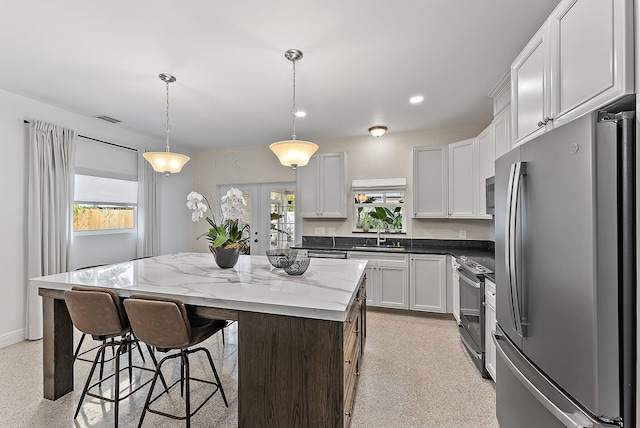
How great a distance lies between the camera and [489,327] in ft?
7.79

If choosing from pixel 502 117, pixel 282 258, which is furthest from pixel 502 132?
pixel 282 258

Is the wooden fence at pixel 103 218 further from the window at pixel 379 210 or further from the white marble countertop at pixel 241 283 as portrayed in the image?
the window at pixel 379 210

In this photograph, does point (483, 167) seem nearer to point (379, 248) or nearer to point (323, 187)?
point (379, 248)

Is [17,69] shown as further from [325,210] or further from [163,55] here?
[325,210]

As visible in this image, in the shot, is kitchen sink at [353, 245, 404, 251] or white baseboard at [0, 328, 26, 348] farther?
kitchen sink at [353, 245, 404, 251]

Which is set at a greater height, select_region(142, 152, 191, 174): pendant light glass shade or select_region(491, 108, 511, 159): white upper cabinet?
select_region(491, 108, 511, 159): white upper cabinet

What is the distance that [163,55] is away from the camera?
241cm

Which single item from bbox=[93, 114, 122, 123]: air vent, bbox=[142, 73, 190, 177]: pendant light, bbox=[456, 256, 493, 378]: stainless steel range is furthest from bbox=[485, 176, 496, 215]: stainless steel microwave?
bbox=[93, 114, 122, 123]: air vent

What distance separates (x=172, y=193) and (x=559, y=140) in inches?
221

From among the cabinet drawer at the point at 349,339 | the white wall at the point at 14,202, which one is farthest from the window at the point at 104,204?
the cabinet drawer at the point at 349,339

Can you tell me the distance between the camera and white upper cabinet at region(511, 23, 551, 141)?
1537 millimetres

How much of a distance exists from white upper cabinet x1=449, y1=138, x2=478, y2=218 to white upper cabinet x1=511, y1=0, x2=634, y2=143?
208 cm

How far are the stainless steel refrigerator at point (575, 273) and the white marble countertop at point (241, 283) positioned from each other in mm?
872

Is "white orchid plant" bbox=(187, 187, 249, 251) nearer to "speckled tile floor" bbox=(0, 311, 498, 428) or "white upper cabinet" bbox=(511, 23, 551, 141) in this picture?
"speckled tile floor" bbox=(0, 311, 498, 428)
